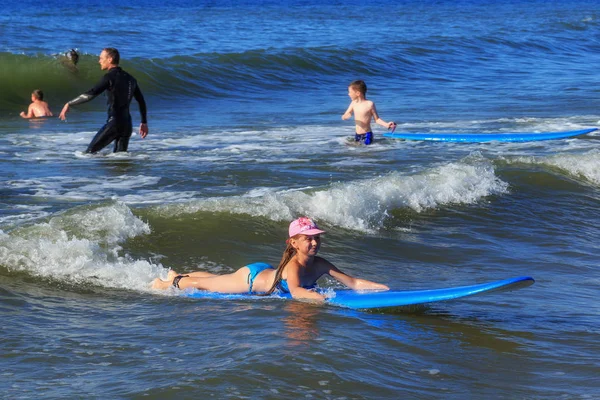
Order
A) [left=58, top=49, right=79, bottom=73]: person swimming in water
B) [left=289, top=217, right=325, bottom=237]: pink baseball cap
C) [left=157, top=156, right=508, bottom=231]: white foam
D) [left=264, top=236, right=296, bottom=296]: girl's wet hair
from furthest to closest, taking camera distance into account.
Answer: [left=58, top=49, right=79, bottom=73]: person swimming in water, [left=157, top=156, right=508, bottom=231]: white foam, [left=264, top=236, right=296, bottom=296]: girl's wet hair, [left=289, top=217, right=325, bottom=237]: pink baseball cap

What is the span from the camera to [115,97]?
458 inches

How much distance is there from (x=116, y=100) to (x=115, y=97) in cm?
5

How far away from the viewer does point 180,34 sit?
33.5m

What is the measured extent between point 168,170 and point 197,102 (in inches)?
331

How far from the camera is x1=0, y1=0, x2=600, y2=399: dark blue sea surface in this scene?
5.21m

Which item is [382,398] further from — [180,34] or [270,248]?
[180,34]

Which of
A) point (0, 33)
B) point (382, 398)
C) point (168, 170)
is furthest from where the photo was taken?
point (0, 33)

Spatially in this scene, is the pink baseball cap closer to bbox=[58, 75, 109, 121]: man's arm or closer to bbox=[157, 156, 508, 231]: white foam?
bbox=[157, 156, 508, 231]: white foam

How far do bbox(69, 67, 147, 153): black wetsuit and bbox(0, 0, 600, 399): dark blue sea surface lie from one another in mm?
322

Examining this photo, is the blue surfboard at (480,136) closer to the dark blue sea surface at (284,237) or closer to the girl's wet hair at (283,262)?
the dark blue sea surface at (284,237)

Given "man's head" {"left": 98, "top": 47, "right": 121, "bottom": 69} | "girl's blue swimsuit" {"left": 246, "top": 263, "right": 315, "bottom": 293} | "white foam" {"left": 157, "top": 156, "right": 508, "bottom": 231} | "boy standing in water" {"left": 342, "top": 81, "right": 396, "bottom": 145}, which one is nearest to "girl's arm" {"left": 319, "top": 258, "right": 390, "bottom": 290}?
"girl's blue swimsuit" {"left": 246, "top": 263, "right": 315, "bottom": 293}

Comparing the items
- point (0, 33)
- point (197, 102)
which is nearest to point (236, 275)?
point (197, 102)

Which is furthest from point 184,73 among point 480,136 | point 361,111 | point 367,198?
point 367,198

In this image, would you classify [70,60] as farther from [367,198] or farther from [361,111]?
[367,198]
